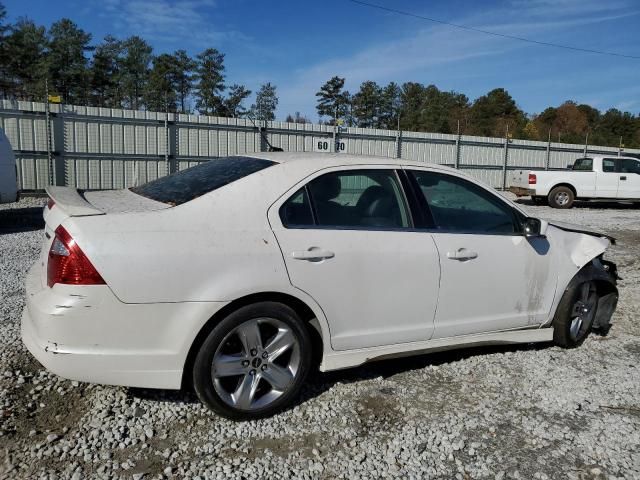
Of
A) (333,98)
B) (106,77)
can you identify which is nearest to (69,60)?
(106,77)

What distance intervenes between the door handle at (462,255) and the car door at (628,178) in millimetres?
16419

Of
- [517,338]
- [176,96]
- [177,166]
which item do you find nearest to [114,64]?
[176,96]

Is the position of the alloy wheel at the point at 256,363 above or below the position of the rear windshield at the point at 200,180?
below

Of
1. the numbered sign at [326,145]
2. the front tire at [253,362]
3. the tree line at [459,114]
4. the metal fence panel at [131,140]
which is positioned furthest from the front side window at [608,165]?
the tree line at [459,114]

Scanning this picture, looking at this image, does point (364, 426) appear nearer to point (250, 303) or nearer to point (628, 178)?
point (250, 303)

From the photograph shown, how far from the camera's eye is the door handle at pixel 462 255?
149 inches

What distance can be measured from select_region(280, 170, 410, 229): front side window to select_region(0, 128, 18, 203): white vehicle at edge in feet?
25.9

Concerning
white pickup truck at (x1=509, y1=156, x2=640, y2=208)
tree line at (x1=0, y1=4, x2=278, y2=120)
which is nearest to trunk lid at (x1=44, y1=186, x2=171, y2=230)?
white pickup truck at (x1=509, y1=156, x2=640, y2=208)

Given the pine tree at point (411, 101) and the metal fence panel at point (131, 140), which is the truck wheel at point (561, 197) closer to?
the metal fence panel at point (131, 140)

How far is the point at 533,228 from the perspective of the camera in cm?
416

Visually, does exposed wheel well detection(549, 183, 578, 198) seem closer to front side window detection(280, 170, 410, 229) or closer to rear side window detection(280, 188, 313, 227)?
front side window detection(280, 170, 410, 229)

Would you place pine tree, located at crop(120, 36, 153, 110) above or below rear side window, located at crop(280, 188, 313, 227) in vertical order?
above

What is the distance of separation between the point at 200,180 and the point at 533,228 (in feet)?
7.99

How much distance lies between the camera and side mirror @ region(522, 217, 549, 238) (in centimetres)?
414
